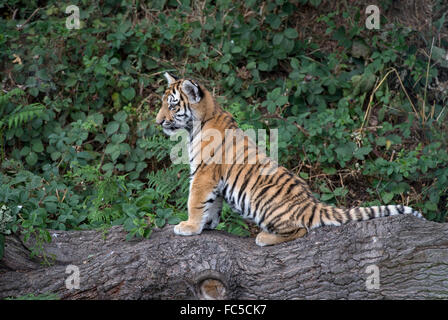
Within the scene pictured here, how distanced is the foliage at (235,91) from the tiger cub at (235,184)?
1.17 metres

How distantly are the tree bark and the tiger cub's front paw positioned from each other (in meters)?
0.19

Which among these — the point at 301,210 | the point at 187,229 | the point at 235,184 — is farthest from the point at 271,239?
the point at 187,229

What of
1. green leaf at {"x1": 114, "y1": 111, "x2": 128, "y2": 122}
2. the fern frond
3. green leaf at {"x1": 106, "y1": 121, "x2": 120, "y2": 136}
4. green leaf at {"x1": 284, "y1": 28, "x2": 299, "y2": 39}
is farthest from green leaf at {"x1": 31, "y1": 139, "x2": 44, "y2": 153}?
green leaf at {"x1": 284, "y1": 28, "x2": 299, "y2": 39}

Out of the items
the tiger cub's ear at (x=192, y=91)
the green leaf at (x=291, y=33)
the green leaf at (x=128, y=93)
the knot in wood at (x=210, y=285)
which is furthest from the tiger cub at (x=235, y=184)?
the green leaf at (x=291, y=33)

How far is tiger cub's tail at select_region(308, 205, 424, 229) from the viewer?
4.82 m

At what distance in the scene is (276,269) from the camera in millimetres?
4664

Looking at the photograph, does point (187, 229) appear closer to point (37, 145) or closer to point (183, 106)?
point (183, 106)

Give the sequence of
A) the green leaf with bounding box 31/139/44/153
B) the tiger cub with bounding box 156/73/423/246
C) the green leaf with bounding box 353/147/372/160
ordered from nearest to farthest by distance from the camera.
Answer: the tiger cub with bounding box 156/73/423/246 < the green leaf with bounding box 353/147/372/160 < the green leaf with bounding box 31/139/44/153

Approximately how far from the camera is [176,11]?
9.05 m

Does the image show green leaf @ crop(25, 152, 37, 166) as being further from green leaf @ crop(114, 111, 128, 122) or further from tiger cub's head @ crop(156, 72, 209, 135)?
tiger cub's head @ crop(156, 72, 209, 135)

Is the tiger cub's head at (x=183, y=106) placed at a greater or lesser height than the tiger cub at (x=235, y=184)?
greater

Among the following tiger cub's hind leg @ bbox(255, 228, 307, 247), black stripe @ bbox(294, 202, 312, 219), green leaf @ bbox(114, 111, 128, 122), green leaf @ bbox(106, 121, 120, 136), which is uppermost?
green leaf @ bbox(114, 111, 128, 122)

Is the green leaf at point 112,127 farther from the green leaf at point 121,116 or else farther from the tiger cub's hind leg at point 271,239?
the tiger cub's hind leg at point 271,239

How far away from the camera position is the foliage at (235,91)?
292 inches
